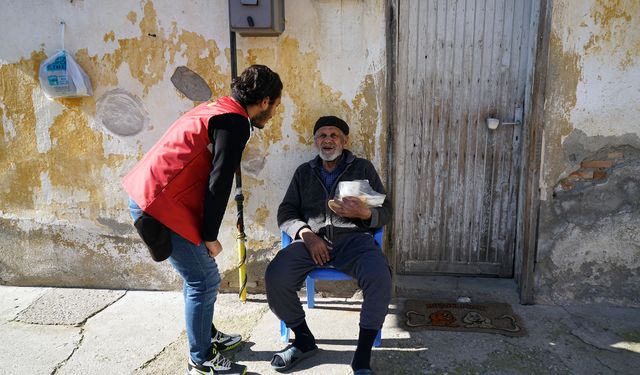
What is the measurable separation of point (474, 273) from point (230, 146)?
8.20 feet

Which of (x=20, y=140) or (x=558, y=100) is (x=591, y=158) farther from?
(x=20, y=140)

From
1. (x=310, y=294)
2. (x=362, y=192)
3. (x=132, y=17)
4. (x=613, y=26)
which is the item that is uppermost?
(x=132, y=17)

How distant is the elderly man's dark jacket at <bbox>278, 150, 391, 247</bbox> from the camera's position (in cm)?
319

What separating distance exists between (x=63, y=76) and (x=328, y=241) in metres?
2.29

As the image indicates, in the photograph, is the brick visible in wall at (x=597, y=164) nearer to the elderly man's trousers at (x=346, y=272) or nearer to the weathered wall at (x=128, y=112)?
the weathered wall at (x=128, y=112)

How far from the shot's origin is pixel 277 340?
10.5ft

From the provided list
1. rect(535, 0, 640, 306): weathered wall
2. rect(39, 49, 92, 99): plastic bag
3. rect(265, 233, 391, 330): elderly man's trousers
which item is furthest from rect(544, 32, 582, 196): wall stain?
rect(39, 49, 92, 99): plastic bag

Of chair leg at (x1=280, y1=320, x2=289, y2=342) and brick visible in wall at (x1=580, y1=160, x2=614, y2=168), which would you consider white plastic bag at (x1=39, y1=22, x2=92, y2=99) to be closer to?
chair leg at (x1=280, y1=320, x2=289, y2=342)

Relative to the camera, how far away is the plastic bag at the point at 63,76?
358 centimetres

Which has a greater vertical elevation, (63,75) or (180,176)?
(63,75)

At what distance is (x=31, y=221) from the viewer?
3973 mm

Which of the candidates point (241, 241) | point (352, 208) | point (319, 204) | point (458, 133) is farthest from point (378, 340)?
point (458, 133)

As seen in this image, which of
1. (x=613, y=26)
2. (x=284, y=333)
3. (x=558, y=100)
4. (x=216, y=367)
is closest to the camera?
(x=216, y=367)

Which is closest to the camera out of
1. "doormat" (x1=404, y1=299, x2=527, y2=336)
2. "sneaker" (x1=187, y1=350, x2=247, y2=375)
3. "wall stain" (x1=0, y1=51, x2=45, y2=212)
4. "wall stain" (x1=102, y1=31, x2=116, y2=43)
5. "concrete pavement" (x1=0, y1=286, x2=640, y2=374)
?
"sneaker" (x1=187, y1=350, x2=247, y2=375)
